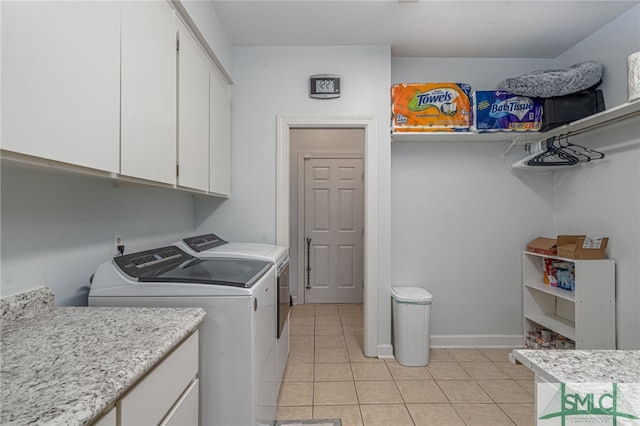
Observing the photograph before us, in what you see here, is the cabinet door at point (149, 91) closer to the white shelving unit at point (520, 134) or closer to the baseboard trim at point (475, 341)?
the white shelving unit at point (520, 134)

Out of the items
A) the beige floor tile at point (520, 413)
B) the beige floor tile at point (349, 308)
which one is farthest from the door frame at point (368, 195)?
the beige floor tile at point (349, 308)

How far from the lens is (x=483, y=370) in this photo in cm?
242

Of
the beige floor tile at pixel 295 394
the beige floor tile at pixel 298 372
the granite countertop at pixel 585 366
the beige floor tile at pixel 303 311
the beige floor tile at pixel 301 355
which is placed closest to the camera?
the granite countertop at pixel 585 366

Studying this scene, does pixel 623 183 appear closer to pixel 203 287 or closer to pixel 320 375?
pixel 320 375

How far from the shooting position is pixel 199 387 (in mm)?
1259

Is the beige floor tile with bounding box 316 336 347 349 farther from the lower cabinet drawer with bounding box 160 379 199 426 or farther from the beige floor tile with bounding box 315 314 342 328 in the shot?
the lower cabinet drawer with bounding box 160 379 199 426

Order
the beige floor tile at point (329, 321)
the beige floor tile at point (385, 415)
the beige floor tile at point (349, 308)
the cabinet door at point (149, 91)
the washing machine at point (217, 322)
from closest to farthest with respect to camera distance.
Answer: the cabinet door at point (149, 91) < the washing machine at point (217, 322) < the beige floor tile at point (385, 415) < the beige floor tile at point (329, 321) < the beige floor tile at point (349, 308)

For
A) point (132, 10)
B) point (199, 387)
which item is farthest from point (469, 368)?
point (132, 10)

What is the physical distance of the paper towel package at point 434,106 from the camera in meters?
2.50

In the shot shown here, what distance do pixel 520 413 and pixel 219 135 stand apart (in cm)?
271

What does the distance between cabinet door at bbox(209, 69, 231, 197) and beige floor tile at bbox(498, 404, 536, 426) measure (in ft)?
7.82

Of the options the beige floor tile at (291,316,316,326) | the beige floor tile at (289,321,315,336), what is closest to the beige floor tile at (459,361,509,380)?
the beige floor tile at (289,321,315,336)

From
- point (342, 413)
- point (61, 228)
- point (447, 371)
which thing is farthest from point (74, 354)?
point (447, 371)

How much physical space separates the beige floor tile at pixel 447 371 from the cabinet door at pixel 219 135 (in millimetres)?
2155
